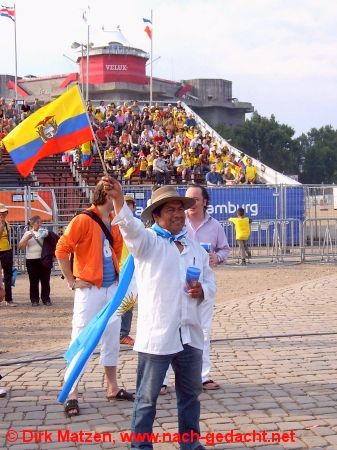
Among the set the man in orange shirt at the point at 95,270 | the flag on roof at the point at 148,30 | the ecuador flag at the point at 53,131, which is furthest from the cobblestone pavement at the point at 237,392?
the flag on roof at the point at 148,30

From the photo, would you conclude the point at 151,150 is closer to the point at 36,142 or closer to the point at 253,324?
the point at 253,324

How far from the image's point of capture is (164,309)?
15.8ft

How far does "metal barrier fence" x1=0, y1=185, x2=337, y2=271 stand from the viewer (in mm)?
19953

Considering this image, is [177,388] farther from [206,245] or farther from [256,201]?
[256,201]

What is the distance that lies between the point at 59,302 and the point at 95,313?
782cm

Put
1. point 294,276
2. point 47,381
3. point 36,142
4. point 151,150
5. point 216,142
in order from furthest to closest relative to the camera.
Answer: point 216,142 < point 151,150 < point 294,276 < point 47,381 < point 36,142

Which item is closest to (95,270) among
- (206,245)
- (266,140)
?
(206,245)

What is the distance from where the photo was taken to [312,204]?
23.2 metres

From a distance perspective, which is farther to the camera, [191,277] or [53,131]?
[53,131]

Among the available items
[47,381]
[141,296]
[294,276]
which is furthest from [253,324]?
[294,276]

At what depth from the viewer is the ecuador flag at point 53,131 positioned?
6.41 m

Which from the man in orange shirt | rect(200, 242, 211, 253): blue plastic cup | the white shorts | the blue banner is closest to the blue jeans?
the white shorts

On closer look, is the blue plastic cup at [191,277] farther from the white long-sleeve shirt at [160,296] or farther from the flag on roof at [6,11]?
the flag on roof at [6,11]

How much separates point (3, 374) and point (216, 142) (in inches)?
1095
